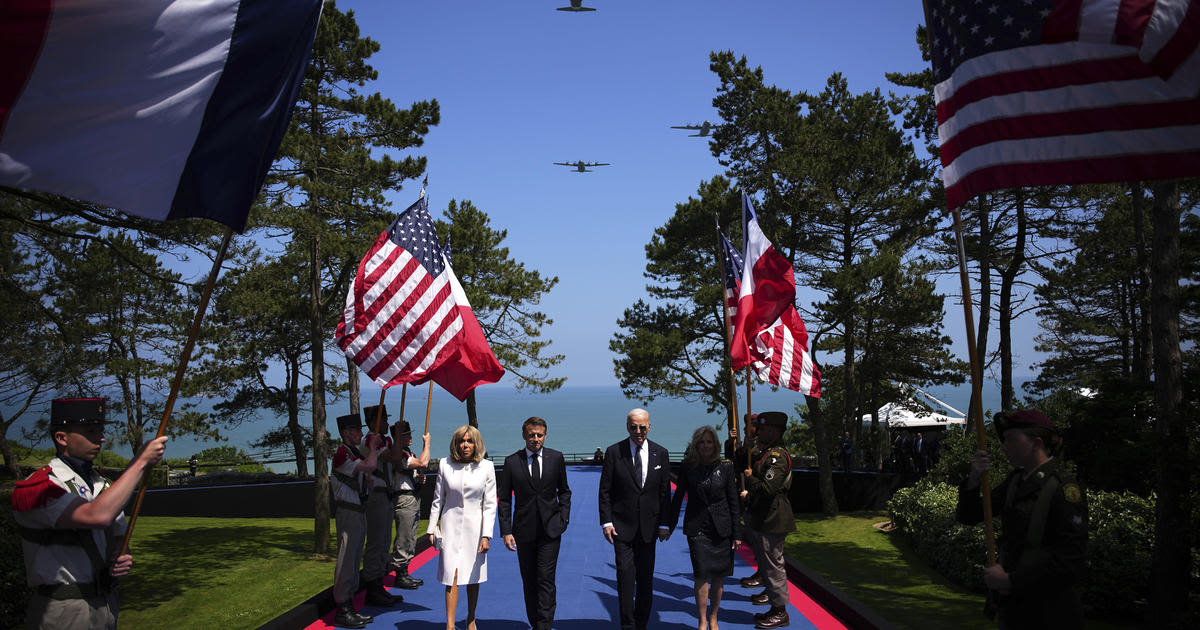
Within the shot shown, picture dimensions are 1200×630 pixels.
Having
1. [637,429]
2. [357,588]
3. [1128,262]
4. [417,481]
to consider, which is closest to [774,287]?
[637,429]

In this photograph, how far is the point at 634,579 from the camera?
7.45m

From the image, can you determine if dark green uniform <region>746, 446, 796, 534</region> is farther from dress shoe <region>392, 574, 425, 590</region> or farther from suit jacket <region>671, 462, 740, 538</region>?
dress shoe <region>392, 574, 425, 590</region>

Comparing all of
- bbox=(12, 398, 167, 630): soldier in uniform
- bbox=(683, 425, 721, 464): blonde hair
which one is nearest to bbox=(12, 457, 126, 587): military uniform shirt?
bbox=(12, 398, 167, 630): soldier in uniform

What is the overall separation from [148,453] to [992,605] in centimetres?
467

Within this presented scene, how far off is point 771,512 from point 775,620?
107 cm

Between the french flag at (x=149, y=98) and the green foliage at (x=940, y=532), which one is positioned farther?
the green foliage at (x=940, y=532)

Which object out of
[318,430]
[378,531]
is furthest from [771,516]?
[318,430]

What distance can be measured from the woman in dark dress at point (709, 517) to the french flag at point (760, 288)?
11.5 feet

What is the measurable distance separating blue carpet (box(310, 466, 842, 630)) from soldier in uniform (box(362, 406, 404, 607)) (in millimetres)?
182

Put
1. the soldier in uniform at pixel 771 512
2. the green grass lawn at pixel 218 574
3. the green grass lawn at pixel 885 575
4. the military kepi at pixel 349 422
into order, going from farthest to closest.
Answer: the green grass lawn at pixel 218 574, the green grass lawn at pixel 885 575, the military kepi at pixel 349 422, the soldier in uniform at pixel 771 512

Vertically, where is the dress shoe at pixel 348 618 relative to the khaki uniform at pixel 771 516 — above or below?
below

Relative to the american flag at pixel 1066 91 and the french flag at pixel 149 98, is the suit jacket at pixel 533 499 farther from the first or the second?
the american flag at pixel 1066 91

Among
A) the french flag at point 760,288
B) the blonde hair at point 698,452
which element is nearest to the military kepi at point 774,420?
the blonde hair at point 698,452

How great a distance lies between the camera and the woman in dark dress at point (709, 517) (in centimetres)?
745
